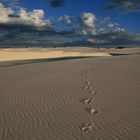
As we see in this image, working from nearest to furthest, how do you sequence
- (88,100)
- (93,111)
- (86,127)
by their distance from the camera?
1. (86,127)
2. (93,111)
3. (88,100)

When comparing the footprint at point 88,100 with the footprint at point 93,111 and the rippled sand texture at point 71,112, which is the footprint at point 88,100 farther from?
the footprint at point 93,111

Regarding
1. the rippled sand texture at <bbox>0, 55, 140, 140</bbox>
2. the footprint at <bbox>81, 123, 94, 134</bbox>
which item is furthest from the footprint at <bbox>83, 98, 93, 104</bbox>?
the footprint at <bbox>81, 123, 94, 134</bbox>

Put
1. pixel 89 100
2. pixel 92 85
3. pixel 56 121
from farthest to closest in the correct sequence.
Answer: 1. pixel 92 85
2. pixel 89 100
3. pixel 56 121

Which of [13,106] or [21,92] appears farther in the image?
[21,92]

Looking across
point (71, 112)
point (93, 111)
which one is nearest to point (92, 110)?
point (93, 111)

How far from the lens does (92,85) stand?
35.8 ft

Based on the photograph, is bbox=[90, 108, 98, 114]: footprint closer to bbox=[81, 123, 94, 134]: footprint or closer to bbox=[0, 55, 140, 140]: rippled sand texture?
bbox=[0, 55, 140, 140]: rippled sand texture

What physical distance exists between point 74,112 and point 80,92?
252 cm

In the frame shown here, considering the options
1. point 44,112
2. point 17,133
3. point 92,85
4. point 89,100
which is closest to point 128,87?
point 92,85

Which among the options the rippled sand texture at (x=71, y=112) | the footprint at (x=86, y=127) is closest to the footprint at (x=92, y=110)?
the rippled sand texture at (x=71, y=112)

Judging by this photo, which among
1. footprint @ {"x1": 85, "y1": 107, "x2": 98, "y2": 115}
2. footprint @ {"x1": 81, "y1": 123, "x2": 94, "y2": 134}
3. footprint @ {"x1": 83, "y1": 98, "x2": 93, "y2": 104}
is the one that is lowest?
footprint @ {"x1": 81, "y1": 123, "x2": 94, "y2": 134}

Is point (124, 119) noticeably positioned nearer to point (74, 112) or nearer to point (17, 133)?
point (74, 112)

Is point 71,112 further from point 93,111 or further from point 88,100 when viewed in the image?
point 88,100

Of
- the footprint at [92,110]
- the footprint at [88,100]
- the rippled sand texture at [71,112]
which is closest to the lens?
the rippled sand texture at [71,112]
